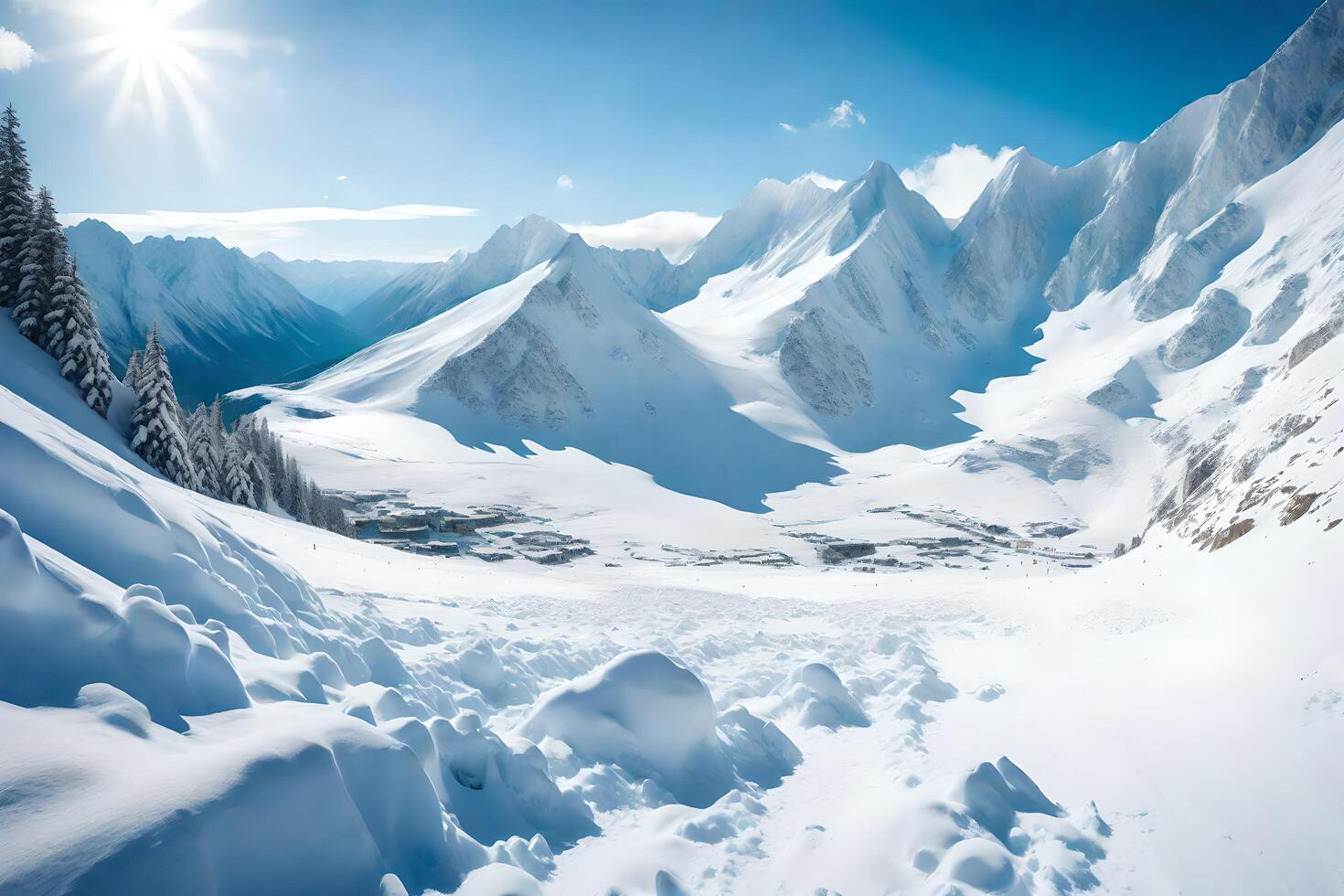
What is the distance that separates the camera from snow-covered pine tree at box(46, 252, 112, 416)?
1024 inches

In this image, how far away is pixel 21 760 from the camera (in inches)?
160

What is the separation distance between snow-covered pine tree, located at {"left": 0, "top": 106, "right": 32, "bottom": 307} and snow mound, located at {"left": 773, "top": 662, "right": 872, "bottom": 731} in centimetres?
3368

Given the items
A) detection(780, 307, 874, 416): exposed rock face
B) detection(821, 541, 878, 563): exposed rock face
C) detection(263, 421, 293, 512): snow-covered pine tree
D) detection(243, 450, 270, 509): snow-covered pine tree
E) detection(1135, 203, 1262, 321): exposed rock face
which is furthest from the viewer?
detection(1135, 203, 1262, 321): exposed rock face

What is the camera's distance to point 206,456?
1335 inches

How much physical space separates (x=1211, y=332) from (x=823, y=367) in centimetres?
6333

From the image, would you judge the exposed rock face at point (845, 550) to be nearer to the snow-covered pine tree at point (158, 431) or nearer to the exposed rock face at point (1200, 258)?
the snow-covered pine tree at point (158, 431)

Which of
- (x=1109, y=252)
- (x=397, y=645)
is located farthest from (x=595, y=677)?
(x=1109, y=252)

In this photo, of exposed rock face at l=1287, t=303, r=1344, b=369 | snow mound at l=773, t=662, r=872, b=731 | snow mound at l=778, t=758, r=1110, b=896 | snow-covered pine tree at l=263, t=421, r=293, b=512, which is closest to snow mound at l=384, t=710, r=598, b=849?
snow mound at l=778, t=758, r=1110, b=896

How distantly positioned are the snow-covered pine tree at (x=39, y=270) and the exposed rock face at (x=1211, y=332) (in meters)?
138

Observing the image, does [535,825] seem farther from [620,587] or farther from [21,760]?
[620,587]

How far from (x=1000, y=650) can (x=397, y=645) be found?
13982mm

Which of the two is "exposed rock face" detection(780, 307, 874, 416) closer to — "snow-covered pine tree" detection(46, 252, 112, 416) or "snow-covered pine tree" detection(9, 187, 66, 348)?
"snow-covered pine tree" detection(46, 252, 112, 416)

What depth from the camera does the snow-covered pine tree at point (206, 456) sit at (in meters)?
33.1

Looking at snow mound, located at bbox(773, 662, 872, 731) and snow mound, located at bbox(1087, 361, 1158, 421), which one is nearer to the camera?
snow mound, located at bbox(773, 662, 872, 731)
